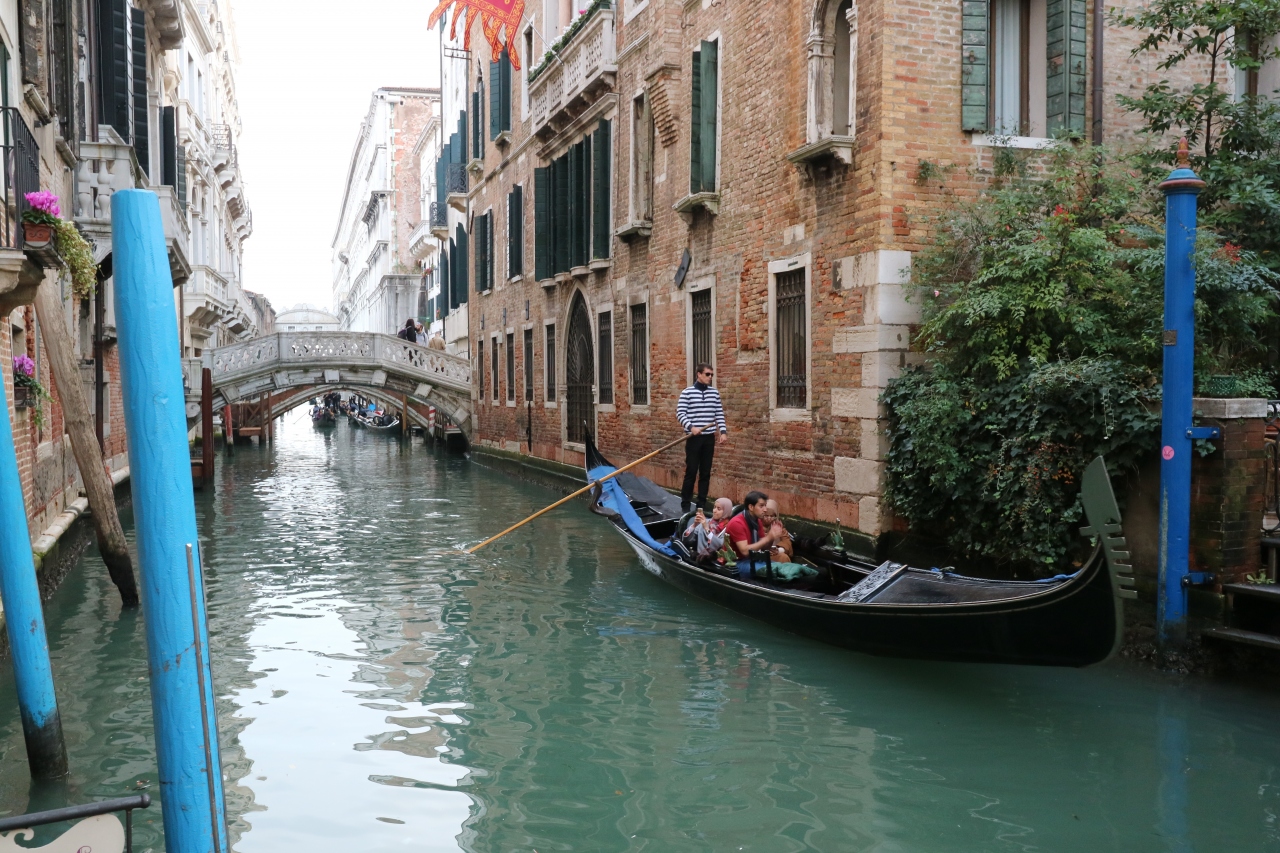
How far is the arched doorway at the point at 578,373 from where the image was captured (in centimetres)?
1429

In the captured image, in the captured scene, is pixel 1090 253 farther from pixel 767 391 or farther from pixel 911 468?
pixel 767 391

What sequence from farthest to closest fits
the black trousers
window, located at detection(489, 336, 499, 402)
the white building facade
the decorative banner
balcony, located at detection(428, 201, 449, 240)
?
the white building facade → balcony, located at detection(428, 201, 449, 240) → window, located at detection(489, 336, 499, 402) → the decorative banner → the black trousers

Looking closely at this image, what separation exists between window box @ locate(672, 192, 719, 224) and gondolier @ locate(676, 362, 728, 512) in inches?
70.6

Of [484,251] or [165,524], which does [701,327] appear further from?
[484,251]

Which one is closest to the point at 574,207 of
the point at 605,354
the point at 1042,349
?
the point at 605,354

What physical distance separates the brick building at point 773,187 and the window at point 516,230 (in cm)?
147

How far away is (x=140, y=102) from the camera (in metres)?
12.7

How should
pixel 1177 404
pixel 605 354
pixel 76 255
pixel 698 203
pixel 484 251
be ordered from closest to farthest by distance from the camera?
pixel 1177 404 → pixel 76 255 → pixel 698 203 → pixel 605 354 → pixel 484 251

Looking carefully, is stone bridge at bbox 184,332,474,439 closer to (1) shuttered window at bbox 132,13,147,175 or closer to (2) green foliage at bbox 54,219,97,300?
A: (1) shuttered window at bbox 132,13,147,175

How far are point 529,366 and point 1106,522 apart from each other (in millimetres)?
13324

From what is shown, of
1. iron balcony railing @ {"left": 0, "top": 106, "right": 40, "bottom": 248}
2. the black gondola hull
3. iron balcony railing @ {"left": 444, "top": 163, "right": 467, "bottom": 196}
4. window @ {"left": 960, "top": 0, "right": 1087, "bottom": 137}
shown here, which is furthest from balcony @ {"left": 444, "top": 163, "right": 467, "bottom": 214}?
the black gondola hull

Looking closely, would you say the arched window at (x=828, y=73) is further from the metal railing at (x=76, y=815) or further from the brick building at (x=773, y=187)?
the metal railing at (x=76, y=815)

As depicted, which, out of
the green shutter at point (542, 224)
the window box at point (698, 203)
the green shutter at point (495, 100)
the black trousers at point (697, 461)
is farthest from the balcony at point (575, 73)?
the black trousers at point (697, 461)

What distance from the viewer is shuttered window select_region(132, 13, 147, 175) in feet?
40.5
